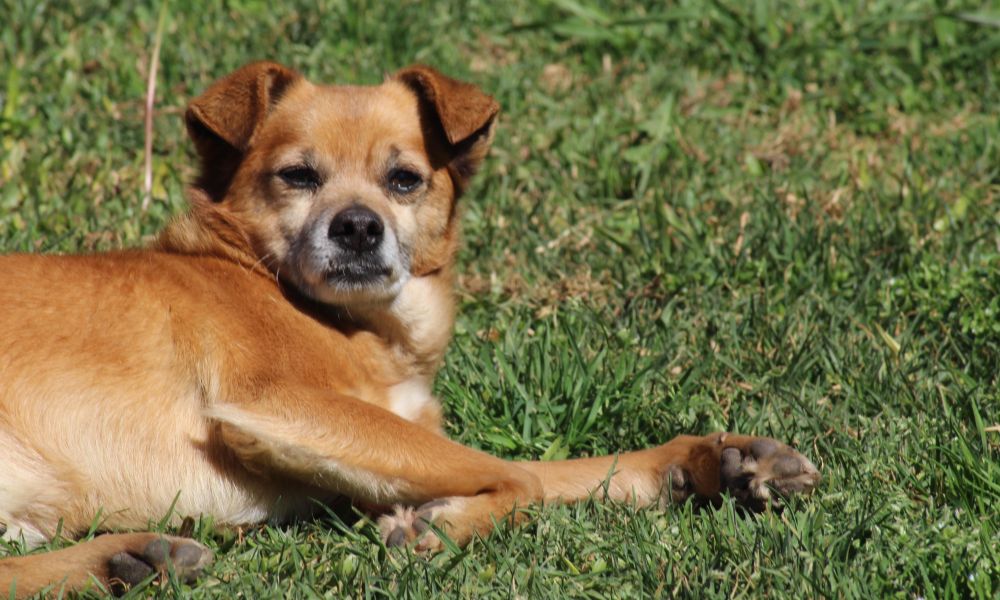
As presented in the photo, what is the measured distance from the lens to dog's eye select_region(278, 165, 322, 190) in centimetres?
442

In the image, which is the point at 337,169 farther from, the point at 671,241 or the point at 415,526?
the point at 671,241

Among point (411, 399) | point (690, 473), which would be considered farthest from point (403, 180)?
point (690, 473)

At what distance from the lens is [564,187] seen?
20.2 feet

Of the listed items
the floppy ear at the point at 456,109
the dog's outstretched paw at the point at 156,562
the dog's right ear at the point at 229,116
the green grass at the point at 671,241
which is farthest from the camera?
the floppy ear at the point at 456,109

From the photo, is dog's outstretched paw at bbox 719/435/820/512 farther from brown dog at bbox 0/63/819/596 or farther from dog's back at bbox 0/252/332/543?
dog's back at bbox 0/252/332/543

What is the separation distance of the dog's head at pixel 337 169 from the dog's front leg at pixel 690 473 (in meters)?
0.93

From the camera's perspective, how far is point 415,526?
12.0 feet

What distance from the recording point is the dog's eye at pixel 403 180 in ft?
15.0

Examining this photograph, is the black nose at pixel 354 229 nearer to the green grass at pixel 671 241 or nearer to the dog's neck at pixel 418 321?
the dog's neck at pixel 418 321

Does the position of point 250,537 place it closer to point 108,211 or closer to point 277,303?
point 277,303

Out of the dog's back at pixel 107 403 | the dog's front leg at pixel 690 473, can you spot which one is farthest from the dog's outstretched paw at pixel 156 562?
the dog's front leg at pixel 690 473

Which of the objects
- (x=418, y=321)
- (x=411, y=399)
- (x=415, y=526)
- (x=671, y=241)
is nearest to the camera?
(x=415, y=526)

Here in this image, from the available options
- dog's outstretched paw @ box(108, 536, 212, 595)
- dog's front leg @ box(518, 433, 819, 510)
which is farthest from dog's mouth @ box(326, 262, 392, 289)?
dog's outstretched paw @ box(108, 536, 212, 595)

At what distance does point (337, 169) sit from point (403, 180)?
0.25 metres
